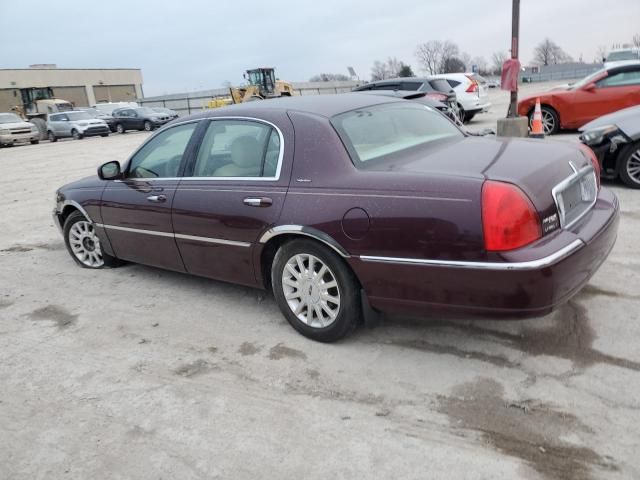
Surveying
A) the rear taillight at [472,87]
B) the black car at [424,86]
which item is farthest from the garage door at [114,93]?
the black car at [424,86]

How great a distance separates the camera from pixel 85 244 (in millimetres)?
5656

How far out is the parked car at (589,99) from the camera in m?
10.8

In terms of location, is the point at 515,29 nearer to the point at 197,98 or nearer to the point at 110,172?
the point at 110,172

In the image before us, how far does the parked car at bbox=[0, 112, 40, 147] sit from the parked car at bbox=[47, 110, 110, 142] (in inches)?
48.6

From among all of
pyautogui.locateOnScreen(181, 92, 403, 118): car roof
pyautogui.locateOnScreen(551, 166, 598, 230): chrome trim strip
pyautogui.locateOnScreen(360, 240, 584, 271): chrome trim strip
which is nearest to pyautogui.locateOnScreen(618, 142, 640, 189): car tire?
pyautogui.locateOnScreen(551, 166, 598, 230): chrome trim strip

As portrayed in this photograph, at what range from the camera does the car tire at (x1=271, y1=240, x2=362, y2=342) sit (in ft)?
11.0

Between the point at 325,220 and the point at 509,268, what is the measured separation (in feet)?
3.56

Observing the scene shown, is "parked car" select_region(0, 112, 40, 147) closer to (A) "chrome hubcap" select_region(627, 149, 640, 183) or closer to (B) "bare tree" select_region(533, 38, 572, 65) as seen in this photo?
(A) "chrome hubcap" select_region(627, 149, 640, 183)

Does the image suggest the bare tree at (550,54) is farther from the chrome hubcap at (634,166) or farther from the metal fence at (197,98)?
the chrome hubcap at (634,166)

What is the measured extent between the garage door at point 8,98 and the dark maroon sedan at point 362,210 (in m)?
69.1

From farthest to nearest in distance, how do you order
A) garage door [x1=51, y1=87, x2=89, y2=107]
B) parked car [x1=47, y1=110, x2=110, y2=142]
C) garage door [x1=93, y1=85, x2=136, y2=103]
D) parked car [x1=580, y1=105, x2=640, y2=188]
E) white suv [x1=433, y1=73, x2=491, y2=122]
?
garage door [x1=93, y1=85, x2=136, y2=103] < garage door [x1=51, y1=87, x2=89, y2=107] < parked car [x1=47, y1=110, x2=110, y2=142] < white suv [x1=433, y1=73, x2=491, y2=122] < parked car [x1=580, y1=105, x2=640, y2=188]

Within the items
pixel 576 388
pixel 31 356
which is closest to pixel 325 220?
pixel 576 388

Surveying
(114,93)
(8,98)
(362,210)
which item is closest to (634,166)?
(362,210)

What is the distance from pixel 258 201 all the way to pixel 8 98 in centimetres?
7192
